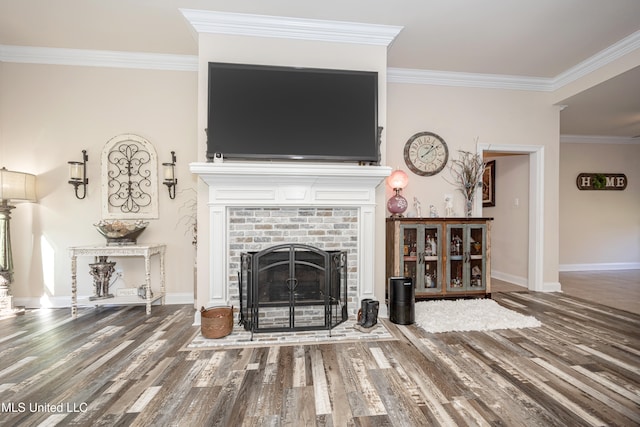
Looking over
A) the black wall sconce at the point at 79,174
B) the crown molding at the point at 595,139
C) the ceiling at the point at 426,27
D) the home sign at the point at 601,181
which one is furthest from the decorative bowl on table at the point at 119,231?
the home sign at the point at 601,181

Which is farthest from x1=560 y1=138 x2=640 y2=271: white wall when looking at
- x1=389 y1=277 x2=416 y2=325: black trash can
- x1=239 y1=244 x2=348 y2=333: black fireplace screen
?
x1=239 y1=244 x2=348 y2=333: black fireplace screen

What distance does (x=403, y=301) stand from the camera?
2783 mm

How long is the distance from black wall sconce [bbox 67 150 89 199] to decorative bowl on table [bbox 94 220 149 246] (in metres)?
0.49

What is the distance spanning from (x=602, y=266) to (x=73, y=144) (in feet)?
29.9

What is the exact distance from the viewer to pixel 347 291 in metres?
2.87

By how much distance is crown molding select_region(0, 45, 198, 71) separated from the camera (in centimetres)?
321

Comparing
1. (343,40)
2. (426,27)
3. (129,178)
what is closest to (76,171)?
(129,178)

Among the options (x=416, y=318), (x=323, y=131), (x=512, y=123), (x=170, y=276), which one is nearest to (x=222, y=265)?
(x=170, y=276)

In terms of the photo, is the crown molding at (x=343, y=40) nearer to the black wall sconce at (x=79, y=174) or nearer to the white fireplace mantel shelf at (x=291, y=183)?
the black wall sconce at (x=79, y=174)

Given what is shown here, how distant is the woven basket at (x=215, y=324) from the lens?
2416 millimetres

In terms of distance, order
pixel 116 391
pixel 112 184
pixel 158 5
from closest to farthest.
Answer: pixel 116 391, pixel 158 5, pixel 112 184

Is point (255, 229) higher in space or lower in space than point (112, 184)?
lower

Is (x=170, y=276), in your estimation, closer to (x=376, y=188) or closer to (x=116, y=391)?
(x=116, y=391)

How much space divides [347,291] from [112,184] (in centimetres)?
296
